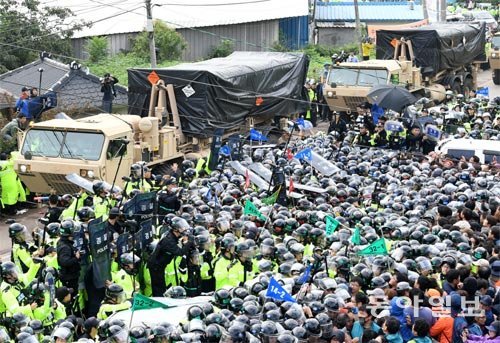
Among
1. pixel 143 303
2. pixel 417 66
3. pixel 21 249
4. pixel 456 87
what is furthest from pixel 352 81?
pixel 143 303

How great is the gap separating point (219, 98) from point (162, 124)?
5.20 ft

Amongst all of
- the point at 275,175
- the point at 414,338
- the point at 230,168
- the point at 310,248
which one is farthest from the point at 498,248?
the point at 230,168

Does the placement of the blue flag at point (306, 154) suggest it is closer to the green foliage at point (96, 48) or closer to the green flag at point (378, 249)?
the green flag at point (378, 249)

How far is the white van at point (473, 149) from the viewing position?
724 inches

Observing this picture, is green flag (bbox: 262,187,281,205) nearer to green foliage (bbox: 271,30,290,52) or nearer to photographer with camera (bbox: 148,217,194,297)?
photographer with camera (bbox: 148,217,194,297)

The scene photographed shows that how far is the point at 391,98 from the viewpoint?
2208cm

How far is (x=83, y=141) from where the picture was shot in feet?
58.6

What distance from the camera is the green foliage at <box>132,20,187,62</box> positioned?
3581 cm

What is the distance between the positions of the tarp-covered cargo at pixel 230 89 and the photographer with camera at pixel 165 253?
8229mm

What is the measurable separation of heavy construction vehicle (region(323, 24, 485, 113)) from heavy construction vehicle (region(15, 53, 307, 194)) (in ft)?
8.82

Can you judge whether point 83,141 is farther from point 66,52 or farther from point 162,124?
point 66,52

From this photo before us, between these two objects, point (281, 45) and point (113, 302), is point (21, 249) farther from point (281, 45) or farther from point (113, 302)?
point (281, 45)

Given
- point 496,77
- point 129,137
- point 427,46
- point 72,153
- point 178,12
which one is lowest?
point 496,77

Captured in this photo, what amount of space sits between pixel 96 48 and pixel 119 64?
49.4 inches
